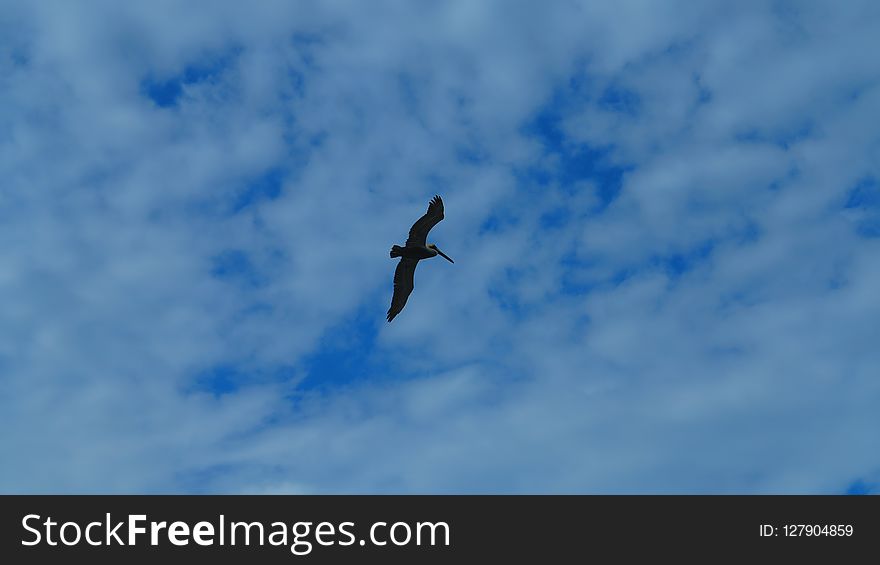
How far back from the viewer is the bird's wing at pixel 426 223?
45.4m

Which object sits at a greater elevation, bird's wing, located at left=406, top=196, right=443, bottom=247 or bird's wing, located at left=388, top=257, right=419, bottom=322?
bird's wing, located at left=406, top=196, right=443, bottom=247

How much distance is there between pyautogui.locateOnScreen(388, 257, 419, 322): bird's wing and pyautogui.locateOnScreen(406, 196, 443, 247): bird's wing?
1.56 metres

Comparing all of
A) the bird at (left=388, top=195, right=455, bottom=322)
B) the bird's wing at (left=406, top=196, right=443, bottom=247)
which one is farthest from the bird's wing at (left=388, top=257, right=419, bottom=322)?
the bird's wing at (left=406, top=196, right=443, bottom=247)

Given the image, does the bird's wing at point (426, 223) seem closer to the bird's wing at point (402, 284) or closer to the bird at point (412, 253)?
the bird at point (412, 253)

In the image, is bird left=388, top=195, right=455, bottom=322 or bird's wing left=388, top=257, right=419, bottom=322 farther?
bird's wing left=388, top=257, right=419, bottom=322

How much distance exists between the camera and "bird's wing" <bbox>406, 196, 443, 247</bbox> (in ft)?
149

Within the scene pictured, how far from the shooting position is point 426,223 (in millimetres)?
45906

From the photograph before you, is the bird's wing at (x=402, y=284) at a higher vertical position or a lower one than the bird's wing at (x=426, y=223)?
lower

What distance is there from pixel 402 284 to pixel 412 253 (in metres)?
1.99

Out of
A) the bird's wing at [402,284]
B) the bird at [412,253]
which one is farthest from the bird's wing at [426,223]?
the bird's wing at [402,284]

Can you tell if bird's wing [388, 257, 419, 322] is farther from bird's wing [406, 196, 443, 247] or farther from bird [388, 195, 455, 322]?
bird's wing [406, 196, 443, 247]
